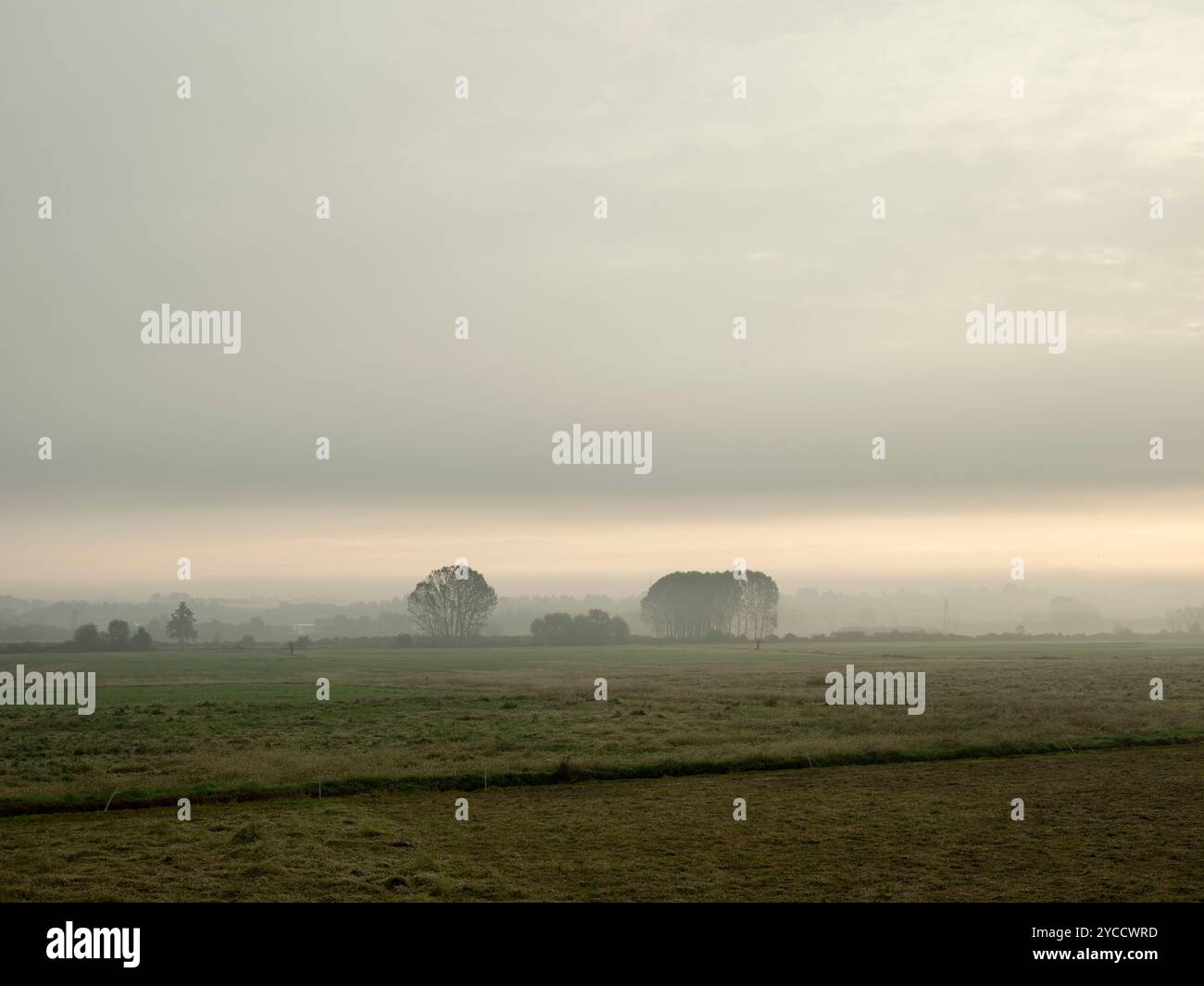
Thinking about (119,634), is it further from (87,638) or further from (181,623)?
(181,623)

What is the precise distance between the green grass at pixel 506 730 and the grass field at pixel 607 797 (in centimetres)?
18

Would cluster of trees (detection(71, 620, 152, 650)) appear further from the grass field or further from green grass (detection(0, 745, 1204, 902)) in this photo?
green grass (detection(0, 745, 1204, 902))

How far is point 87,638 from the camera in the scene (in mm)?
149875

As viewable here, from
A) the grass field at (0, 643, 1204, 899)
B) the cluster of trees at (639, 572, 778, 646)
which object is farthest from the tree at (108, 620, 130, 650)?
the grass field at (0, 643, 1204, 899)

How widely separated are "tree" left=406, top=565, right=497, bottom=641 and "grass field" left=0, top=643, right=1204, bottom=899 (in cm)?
10620

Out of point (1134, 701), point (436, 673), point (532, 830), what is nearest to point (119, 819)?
point (532, 830)

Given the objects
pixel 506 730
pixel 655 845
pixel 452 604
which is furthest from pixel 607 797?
pixel 452 604

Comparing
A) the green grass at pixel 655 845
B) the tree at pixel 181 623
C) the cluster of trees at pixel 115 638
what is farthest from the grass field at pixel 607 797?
the tree at pixel 181 623

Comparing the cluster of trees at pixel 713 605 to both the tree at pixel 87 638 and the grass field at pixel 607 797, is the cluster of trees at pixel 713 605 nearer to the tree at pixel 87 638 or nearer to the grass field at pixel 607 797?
the tree at pixel 87 638

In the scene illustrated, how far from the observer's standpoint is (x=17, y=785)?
1137 inches

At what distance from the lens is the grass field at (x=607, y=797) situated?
758 inches
